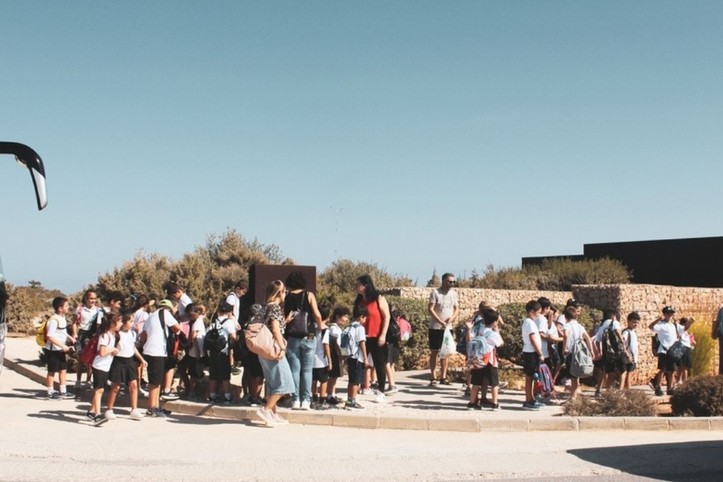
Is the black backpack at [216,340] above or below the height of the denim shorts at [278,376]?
above

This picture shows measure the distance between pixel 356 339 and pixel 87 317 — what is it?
461 centimetres

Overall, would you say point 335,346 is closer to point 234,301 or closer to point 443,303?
point 234,301

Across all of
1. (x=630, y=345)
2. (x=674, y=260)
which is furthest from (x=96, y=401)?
(x=674, y=260)

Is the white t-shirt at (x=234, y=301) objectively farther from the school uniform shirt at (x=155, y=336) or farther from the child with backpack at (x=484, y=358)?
the child with backpack at (x=484, y=358)

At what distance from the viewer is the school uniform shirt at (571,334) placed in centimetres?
1312

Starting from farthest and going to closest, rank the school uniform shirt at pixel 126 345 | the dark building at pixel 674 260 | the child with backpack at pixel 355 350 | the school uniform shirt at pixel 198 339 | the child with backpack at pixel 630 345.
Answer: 1. the dark building at pixel 674 260
2. the child with backpack at pixel 630 345
3. the school uniform shirt at pixel 198 339
4. the child with backpack at pixel 355 350
5. the school uniform shirt at pixel 126 345

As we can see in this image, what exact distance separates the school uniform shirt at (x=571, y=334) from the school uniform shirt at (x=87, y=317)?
7.50 meters

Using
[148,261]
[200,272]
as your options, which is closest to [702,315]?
[200,272]

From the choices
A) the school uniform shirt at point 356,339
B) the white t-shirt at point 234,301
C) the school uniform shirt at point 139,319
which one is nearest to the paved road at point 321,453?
the school uniform shirt at point 139,319

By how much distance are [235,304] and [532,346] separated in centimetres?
465

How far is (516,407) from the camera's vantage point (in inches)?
502

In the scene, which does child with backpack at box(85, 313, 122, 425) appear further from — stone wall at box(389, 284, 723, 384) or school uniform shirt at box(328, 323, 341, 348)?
stone wall at box(389, 284, 723, 384)

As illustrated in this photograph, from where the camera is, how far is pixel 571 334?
13.2 meters

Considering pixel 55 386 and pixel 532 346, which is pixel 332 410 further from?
pixel 55 386
